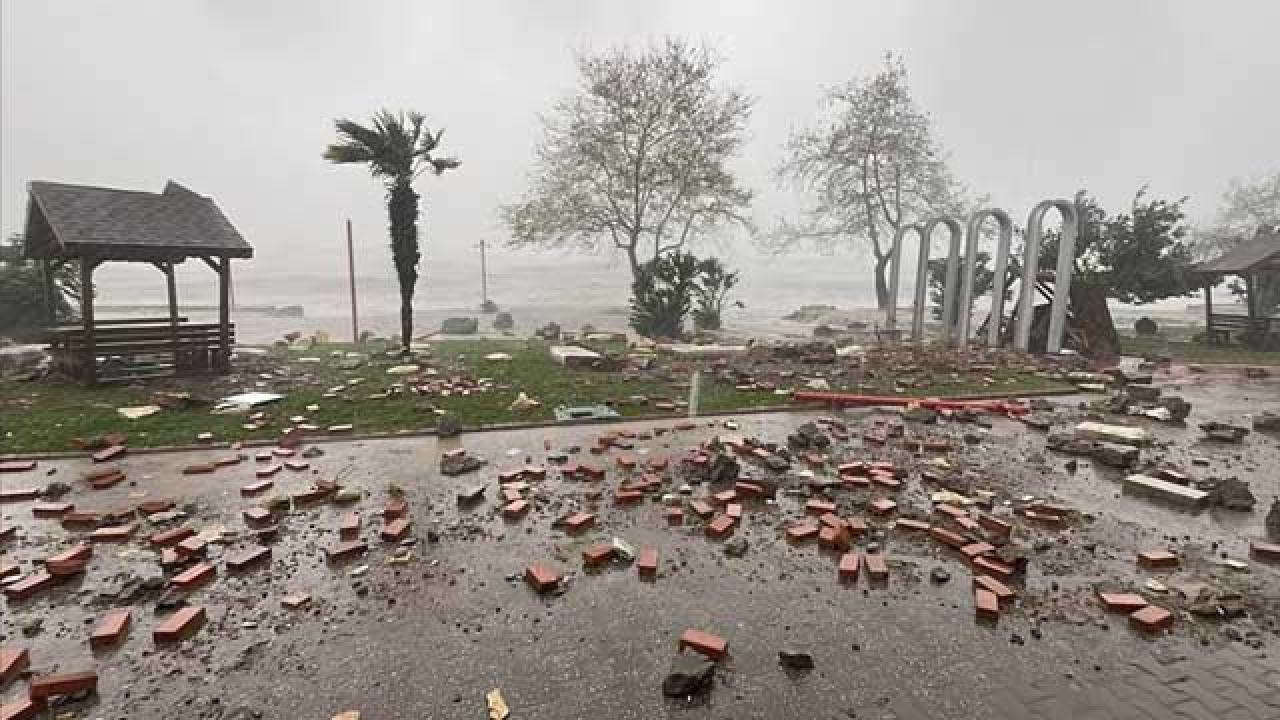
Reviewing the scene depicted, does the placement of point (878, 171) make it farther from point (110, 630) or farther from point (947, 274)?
point (110, 630)

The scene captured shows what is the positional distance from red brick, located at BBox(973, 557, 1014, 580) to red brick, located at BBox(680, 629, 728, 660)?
2.10m

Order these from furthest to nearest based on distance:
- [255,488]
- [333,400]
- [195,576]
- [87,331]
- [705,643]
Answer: [87,331] → [333,400] → [255,488] → [195,576] → [705,643]

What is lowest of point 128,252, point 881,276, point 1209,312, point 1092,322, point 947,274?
point 1092,322

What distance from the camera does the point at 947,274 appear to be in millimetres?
17453

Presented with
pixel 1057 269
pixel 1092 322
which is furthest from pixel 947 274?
pixel 1092 322

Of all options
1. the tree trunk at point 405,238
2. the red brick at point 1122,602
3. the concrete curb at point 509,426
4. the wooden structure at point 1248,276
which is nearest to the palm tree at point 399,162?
the tree trunk at point 405,238

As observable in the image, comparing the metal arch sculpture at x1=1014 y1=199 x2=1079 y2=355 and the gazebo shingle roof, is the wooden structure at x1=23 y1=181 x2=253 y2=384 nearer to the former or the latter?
the gazebo shingle roof

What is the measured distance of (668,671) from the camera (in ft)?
10.7

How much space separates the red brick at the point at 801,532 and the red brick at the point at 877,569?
1.56ft

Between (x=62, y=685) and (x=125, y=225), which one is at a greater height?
(x=125, y=225)

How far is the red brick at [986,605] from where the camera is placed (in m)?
3.75

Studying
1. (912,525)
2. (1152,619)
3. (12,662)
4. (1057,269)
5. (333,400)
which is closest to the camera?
(12,662)

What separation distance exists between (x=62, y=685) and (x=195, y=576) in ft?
3.78

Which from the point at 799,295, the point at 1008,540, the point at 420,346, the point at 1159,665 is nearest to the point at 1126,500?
the point at 1008,540
